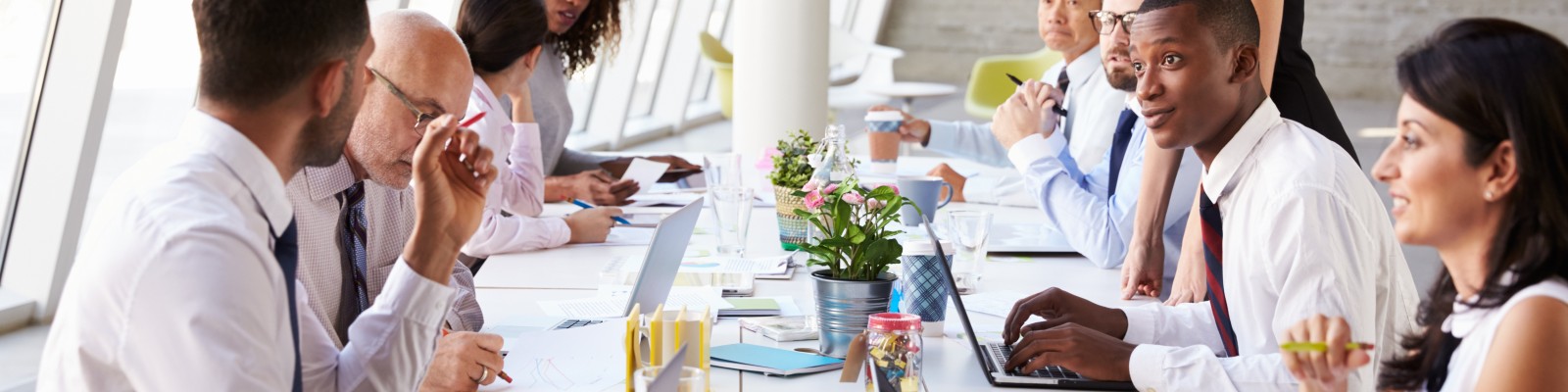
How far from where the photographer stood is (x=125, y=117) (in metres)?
5.01

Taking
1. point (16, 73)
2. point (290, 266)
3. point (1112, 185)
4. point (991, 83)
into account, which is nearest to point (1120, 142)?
point (1112, 185)

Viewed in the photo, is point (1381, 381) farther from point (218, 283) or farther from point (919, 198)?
point (919, 198)

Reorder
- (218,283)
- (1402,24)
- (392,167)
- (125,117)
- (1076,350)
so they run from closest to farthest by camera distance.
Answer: (218,283), (1076,350), (392,167), (125,117), (1402,24)

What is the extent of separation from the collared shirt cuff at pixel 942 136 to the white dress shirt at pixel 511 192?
151 cm

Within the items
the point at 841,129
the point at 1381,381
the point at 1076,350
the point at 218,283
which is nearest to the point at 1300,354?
the point at 1381,381

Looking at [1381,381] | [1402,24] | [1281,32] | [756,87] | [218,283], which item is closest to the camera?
[218,283]

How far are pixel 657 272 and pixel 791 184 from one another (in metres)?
1.03

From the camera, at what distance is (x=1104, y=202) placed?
114 inches

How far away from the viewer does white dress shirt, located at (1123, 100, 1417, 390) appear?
1.67m

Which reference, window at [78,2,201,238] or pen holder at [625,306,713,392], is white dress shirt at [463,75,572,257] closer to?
pen holder at [625,306,713,392]

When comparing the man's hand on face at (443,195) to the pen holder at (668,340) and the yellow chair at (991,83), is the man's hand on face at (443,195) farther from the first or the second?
the yellow chair at (991,83)

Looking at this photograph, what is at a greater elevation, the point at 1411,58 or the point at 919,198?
the point at 1411,58

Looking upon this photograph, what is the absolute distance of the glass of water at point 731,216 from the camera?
2793 mm

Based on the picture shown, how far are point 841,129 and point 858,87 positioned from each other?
7.48 meters
